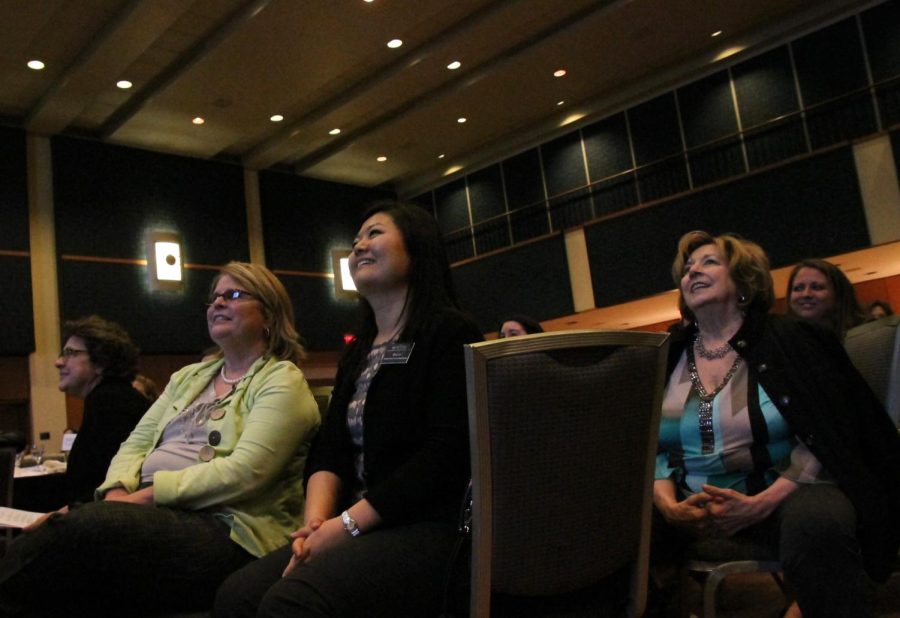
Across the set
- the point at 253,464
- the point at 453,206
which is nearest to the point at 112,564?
the point at 253,464

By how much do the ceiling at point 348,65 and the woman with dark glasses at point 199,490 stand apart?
5.55 metres

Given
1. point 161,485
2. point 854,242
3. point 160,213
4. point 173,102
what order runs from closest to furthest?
point 161,485, point 854,242, point 173,102, point 160,213

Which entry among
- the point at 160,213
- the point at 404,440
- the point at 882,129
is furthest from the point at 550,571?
the point at 160,213

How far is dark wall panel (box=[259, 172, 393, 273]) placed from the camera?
10.7m

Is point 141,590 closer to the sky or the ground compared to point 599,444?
closer to the ground

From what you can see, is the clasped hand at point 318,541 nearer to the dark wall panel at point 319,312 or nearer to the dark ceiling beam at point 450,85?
the dark ceiling beam at point 450,85

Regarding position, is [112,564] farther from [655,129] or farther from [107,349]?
[655,129]

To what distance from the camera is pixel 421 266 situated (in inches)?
67.2

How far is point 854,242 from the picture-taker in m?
7.65

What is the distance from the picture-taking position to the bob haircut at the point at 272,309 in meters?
2.11

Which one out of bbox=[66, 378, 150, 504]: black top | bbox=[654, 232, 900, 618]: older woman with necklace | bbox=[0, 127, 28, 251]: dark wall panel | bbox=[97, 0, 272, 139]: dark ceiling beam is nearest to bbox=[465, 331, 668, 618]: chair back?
bbox=[654, 232, 900, 618]: older woman with necklace

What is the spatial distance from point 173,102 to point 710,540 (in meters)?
8.32

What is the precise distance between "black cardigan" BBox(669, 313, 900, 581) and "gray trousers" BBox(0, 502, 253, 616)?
1.33 m

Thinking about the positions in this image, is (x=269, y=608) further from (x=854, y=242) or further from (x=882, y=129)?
(x=882, y=129)
